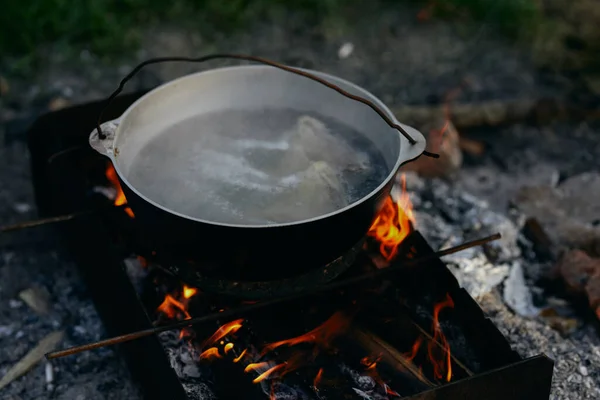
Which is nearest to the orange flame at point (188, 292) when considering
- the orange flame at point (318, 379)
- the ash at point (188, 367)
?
the ash at point (188, 367)

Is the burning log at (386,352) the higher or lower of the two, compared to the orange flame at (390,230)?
lower

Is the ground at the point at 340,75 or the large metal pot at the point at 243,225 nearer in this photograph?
the large metal pot at the point at 243,225

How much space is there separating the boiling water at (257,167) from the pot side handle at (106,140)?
15 cm

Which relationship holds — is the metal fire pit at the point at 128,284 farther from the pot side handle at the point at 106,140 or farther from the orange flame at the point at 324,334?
the pot side handle at the point at 106,140

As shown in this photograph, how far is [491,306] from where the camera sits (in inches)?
123

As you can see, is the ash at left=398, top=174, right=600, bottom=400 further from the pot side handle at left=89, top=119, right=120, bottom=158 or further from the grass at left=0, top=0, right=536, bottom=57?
the grass at left=0, top=0, right=536, bottom=57

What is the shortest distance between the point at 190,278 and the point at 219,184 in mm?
342

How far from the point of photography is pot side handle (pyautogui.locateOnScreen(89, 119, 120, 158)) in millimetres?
2240

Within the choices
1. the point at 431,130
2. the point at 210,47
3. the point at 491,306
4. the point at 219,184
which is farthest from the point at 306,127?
the point at 210,47

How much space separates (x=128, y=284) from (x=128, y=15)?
121 inches

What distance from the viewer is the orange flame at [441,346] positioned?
247 centimetres

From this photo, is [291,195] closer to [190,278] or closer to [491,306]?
[190,278]

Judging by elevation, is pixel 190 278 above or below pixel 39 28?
above

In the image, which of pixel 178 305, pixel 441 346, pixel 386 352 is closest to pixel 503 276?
pixel 441 346
